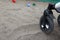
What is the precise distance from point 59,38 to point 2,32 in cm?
90

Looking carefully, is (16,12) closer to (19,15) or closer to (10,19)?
(19,15)

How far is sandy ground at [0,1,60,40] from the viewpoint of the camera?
279cm

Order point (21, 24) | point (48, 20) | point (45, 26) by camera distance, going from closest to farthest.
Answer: point (48, 20) → point (45, 26) → point (21, 24)

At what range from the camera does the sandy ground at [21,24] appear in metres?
2.79

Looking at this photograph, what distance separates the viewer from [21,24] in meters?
3.15

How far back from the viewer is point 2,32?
285 centimetres

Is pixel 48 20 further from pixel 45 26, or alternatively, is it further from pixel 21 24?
pixel 21 24

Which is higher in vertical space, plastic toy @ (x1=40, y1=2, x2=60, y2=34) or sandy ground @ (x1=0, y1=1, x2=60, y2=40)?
plastic toy @ (x1=40, y1=2, x2=60, y2=34)

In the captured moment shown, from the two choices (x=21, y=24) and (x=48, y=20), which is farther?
(x=21, y=24)

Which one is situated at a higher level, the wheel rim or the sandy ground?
the wheel rim

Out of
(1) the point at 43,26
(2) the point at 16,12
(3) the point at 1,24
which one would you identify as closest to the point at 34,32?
(1) the point at 43,26

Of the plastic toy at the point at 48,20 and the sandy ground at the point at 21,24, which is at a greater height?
the plastic toy at the point at 48,20

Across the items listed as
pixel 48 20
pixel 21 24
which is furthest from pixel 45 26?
pixel 21 24

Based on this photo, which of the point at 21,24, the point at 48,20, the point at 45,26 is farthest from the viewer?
the point at 21,24
